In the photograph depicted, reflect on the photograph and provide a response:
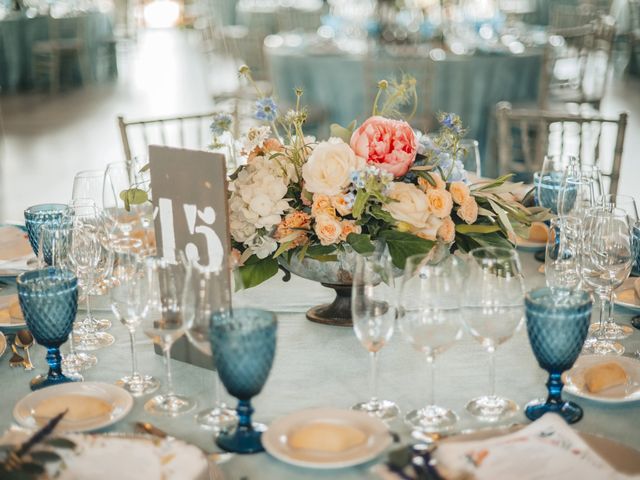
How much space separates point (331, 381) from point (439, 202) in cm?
37

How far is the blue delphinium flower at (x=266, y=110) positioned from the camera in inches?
64.2

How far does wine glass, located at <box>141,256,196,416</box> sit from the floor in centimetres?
384

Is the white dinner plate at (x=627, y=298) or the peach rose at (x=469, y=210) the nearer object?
the peach rose at (x=469, y=210)

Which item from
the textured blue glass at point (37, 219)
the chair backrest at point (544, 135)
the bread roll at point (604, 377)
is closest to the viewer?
the bread roll at point (604, 377)

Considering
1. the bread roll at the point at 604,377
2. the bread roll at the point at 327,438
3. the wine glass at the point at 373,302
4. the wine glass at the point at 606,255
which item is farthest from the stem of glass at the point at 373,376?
the wine glass at the point at 606,255

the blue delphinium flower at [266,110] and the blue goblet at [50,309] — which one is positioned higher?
the blue delphinium flower at [266,110]

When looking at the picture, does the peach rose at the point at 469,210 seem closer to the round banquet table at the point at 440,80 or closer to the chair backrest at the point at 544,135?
the chair backrest at the point at 544,135

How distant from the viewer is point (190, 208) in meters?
1.46

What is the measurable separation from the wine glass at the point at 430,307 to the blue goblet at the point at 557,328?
0.36 feet

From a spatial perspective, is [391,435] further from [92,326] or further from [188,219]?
[92,326]

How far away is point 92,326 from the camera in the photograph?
171 cm

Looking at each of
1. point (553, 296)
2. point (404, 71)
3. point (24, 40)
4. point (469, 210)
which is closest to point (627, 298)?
point (469, 210)

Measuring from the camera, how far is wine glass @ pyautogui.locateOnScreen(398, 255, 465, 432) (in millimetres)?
1270

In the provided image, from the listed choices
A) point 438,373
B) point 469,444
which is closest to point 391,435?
point 469,444
